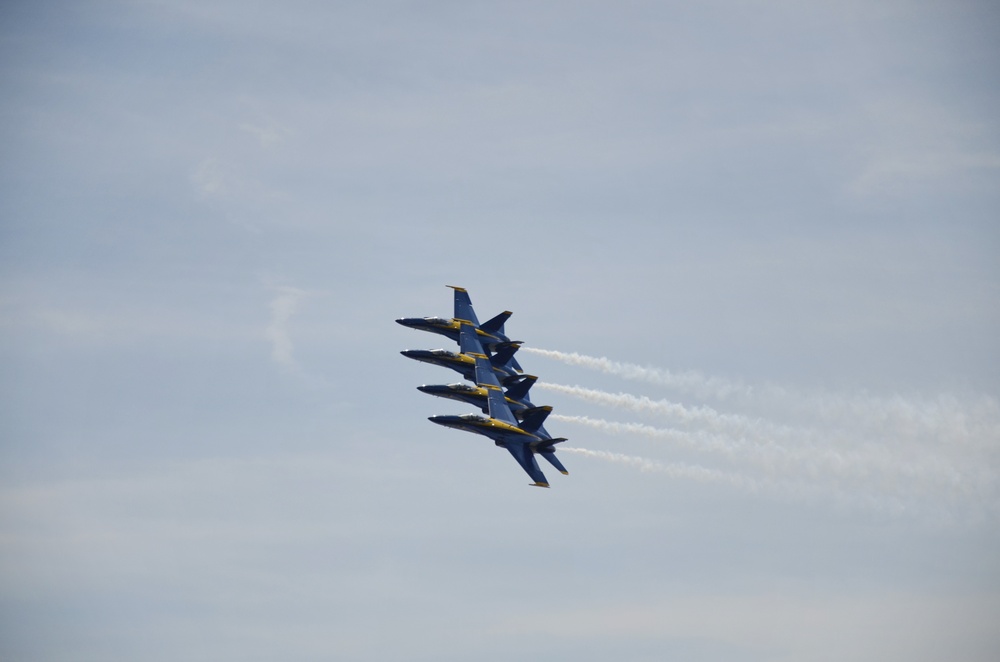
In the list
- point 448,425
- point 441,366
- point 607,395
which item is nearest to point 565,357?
point 607,395

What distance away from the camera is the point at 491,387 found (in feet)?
407

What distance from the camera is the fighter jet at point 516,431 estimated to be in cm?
11825

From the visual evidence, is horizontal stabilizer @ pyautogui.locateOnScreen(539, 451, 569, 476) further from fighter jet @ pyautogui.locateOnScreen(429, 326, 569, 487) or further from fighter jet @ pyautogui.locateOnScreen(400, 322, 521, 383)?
fighter jet @ pyautogui.locateOnScreen(400, 322, 521, 383)

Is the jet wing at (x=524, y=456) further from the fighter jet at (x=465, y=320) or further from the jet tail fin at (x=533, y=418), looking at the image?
the fighter jet at (x=465, y=320)

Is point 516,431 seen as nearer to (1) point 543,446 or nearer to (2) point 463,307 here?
(1) point 543,446

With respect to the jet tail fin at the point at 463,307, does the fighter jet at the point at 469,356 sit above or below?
below

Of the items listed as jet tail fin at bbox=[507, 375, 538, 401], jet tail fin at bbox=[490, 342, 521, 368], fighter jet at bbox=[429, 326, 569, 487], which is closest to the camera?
fighter jet at bbox=[429, 326, 569, 487]

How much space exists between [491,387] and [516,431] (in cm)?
718

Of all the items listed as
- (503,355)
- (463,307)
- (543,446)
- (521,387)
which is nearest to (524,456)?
(543,446)

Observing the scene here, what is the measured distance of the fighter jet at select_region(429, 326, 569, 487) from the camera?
118 m

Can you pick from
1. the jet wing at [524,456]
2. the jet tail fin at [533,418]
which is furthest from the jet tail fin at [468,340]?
the jet wing at [524,456]

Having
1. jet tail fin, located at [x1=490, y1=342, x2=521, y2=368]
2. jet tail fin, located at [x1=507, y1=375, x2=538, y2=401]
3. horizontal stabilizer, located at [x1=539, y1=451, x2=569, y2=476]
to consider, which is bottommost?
horizontal stabilizer, located at [x1=539, y1=451, x2=569, y2=476]

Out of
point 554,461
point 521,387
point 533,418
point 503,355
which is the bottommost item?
point 554,461

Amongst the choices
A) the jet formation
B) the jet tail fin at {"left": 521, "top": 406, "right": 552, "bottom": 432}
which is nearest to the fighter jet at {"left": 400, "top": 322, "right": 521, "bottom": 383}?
the jet formation
